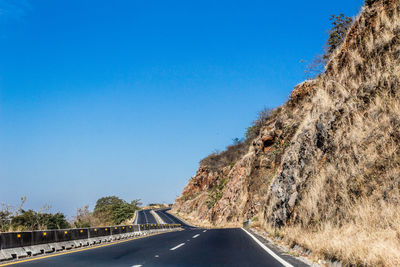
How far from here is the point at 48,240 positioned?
12.9m

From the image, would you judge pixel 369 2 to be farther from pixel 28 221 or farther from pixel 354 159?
pixel 28 221

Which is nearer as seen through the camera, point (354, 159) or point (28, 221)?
point (354, 159)

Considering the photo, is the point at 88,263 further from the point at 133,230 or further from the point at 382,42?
the point at 133,230

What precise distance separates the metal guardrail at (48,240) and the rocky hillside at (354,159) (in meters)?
8.55

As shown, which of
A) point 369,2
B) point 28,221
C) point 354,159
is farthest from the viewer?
point 28,221

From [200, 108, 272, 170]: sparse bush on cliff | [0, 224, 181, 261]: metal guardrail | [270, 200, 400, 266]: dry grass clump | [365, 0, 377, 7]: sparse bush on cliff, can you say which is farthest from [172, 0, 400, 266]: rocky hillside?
[200, 108, 272, 170]: sparse bush on cliff

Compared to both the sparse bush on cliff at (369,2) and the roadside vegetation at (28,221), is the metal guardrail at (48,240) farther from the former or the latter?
the sparse bush on cliff at (369,2)

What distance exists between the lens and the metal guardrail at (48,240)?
10.6 meters

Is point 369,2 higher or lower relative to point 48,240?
higher

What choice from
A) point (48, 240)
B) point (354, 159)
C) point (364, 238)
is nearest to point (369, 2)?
point (354, 159)

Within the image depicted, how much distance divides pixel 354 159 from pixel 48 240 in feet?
35.9

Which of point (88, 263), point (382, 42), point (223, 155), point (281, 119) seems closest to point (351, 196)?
point (382, 42)

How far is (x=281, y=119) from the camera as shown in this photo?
1417 inches

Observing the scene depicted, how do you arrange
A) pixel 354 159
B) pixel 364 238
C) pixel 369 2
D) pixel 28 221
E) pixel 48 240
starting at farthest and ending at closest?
pixel 28 221 < pixel 369 2 < pixel 48 240 < pixel 354 159 < pixel 364 238
